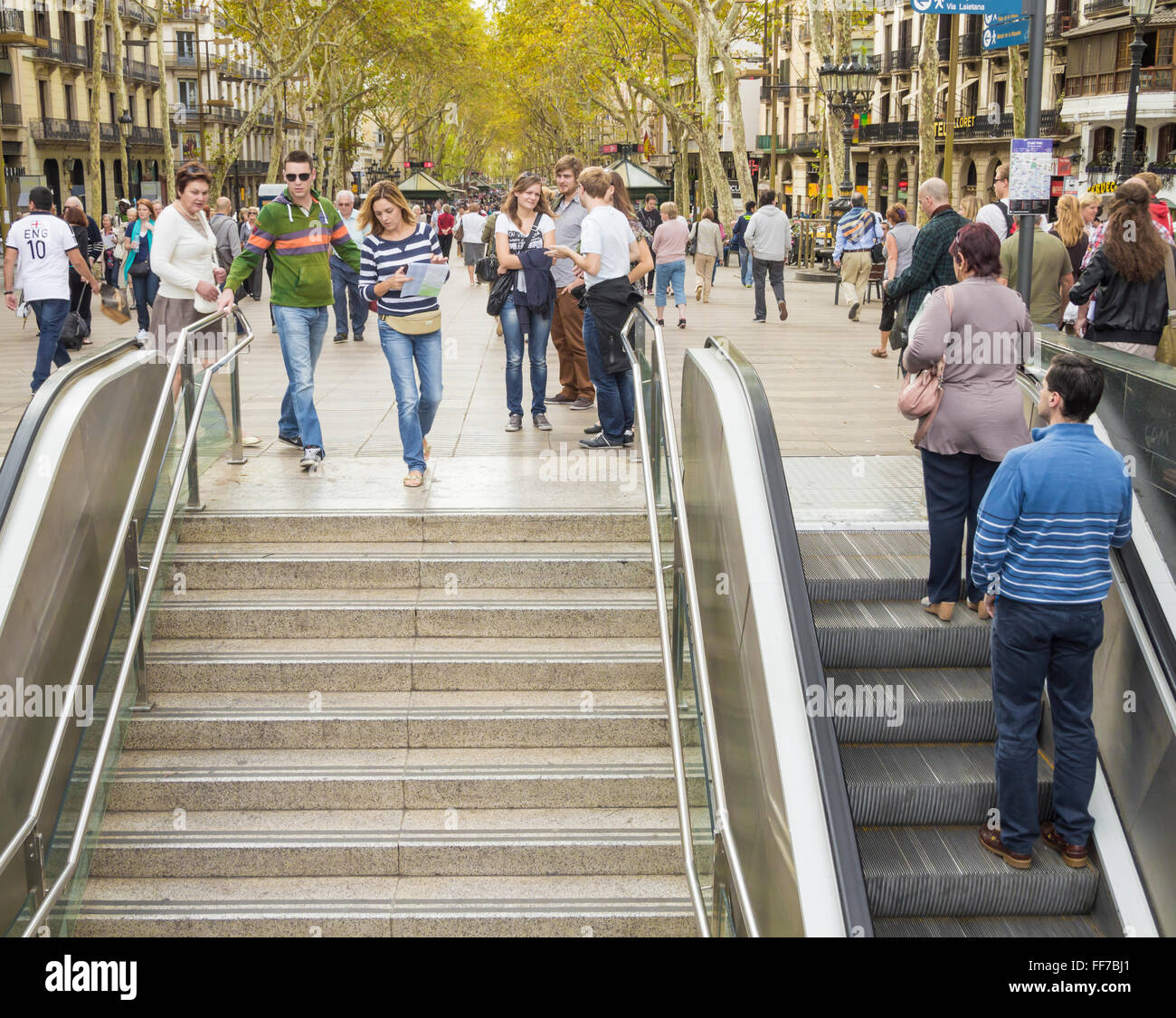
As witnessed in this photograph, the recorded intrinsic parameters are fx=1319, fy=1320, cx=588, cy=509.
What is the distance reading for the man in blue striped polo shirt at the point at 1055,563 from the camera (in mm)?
4699

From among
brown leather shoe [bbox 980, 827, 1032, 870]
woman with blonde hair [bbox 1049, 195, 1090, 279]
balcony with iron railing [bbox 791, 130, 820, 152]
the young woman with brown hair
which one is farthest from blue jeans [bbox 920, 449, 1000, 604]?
balcony with iron railing [bbox 791, 130, 820, 152]

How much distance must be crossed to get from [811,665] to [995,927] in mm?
1450

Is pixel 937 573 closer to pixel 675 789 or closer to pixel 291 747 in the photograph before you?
pixel 675 789

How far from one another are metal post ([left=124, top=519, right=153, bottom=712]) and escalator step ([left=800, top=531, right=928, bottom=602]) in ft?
10.4

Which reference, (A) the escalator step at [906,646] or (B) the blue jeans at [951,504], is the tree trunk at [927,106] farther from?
(A) the escalator step at [906,646]

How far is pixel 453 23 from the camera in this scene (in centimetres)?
5384

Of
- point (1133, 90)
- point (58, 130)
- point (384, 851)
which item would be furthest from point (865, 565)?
point (58, 130)

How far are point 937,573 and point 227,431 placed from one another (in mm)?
4620

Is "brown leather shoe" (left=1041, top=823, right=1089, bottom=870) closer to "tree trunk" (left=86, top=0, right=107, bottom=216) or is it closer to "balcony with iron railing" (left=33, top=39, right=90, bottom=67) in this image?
"tree trunk" (left=86, top=0, right=107, bottom=216)

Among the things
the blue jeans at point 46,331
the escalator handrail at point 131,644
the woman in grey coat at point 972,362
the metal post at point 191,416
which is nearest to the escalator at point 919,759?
the woman in grey coat at point 972,362

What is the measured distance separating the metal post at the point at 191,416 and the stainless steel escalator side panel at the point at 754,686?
2.97 m

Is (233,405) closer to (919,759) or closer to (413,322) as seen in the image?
(413,322)
